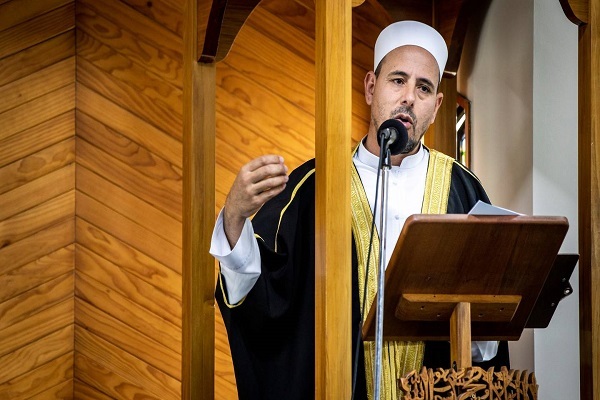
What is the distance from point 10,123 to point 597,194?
2.69m

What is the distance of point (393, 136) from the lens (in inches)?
115

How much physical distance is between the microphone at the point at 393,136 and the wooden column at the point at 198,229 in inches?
50.1

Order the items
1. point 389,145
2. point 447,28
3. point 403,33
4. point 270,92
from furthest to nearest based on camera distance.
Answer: point 270,92 < point 447,28 < point 403,33 < point 389,145

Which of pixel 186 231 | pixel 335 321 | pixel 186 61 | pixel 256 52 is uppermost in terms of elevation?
pixel 256 52

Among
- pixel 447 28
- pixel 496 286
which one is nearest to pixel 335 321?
pixel 496 286

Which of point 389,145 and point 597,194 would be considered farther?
point 597,194

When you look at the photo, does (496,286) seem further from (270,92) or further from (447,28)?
(270,92)

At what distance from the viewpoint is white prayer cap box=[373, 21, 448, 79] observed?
4008 mm

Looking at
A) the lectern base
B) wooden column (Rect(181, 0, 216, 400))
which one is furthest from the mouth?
the lectern base

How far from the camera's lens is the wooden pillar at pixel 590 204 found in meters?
3.39

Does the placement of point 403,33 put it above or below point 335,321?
above

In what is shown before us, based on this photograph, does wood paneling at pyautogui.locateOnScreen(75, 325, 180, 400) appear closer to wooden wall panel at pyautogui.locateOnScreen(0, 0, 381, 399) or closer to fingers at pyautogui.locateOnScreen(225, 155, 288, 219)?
wooden wall panel at pyautogui.locateOnScreen(0, 0, 381, 399)

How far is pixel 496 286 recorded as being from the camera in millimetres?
3016

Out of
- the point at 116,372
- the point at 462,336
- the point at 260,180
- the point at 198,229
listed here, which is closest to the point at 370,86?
the point at 198,229
